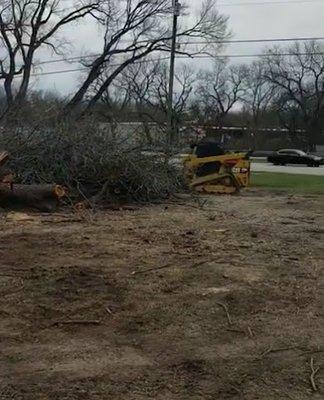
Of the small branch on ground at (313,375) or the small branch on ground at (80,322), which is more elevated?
the small branch on ground at (80,322)

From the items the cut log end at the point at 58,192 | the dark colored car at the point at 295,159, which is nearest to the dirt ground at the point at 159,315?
the cut log end at the point at 58,192

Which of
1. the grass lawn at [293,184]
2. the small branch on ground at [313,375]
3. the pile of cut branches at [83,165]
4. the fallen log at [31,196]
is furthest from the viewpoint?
the grass lawn at [293,184]

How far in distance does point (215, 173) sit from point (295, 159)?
41.4 meters

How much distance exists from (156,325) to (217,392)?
1.32 meters

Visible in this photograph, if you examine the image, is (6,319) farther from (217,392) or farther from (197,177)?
(197,177)

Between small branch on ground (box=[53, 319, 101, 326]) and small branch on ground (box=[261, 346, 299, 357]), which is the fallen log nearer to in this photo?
small branch on ground (box=[53, 319, 101, 326])

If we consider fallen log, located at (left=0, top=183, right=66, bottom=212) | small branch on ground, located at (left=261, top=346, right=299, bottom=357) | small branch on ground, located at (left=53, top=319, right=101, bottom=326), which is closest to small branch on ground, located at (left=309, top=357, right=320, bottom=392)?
small branch on ground, located at (left=261, top=346, right=299, bottom=357)

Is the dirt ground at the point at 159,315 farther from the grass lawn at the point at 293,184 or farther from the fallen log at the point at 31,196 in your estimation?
the grass lawn at the point at 293,184

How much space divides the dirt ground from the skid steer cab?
332 inches

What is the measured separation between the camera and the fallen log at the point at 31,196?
12875mm

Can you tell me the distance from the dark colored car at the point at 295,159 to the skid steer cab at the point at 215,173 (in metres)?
40.1

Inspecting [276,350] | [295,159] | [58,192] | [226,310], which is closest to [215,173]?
[58,192]

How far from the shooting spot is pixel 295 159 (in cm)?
5828

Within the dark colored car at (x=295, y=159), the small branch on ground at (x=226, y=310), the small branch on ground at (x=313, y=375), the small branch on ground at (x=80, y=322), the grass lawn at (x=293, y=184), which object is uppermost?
the small branch on ground at (x=80, y=322)
